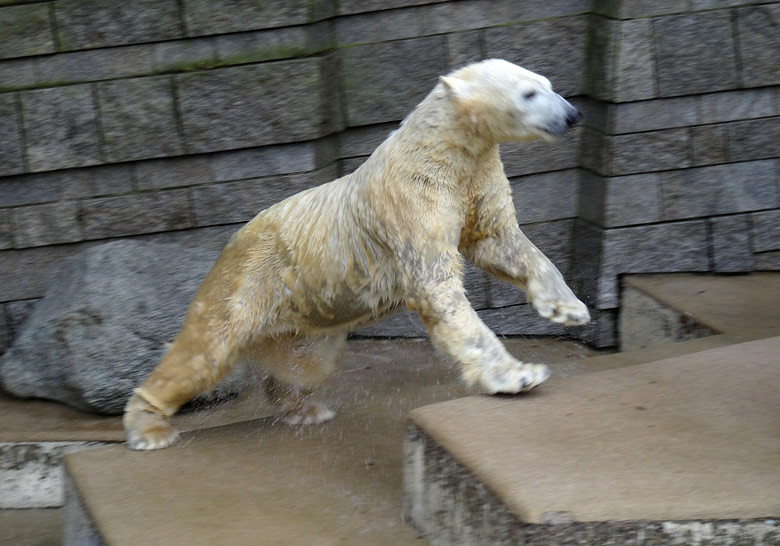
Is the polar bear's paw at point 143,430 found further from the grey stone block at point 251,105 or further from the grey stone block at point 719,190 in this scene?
the grey stone block at point 719,190

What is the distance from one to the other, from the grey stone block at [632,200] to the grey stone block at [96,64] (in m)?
2.49

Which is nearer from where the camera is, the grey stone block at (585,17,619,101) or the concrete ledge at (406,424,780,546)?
the concrete ledge at (406,424,780,546)

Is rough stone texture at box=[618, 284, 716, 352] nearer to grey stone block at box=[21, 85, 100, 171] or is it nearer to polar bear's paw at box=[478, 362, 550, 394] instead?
polar bear's paw at box=[478, 362, 550, 394]

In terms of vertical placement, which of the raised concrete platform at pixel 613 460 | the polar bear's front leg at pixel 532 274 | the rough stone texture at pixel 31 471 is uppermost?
the polar bear's front leg at pixel 532 274

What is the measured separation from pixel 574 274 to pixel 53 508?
2.99 m

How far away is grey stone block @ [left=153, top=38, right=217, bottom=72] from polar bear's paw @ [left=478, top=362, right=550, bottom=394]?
8.50 ft

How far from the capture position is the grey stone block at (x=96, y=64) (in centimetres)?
492

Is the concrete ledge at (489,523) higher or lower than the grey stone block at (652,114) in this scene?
lower

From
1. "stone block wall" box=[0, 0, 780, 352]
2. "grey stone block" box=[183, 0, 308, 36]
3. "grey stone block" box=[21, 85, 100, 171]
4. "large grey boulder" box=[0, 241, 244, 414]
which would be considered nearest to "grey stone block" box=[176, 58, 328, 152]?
"stone block wall" box=[0, 0, 780, 352]

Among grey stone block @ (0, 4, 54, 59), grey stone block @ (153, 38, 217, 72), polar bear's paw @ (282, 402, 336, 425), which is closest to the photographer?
polar bear's paw @ (282, 402, 336, 425)

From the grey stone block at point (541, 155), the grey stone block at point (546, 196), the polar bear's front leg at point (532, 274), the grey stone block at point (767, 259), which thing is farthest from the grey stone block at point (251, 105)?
the grey stone block at point (767, 259)

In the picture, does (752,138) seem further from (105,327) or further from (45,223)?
(45,223)

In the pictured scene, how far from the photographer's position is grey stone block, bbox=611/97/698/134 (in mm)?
4988

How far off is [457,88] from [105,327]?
2.30m
